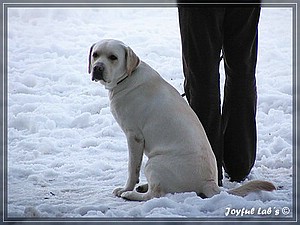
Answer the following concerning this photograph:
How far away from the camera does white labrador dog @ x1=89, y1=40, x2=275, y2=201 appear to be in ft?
11.0

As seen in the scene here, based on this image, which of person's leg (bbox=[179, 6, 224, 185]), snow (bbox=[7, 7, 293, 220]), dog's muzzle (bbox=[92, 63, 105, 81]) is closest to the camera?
snow (bbox=[7, 7, 293, 220])

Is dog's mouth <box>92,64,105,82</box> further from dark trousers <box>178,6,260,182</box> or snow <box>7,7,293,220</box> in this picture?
snow <box>7,7,293,220</box>

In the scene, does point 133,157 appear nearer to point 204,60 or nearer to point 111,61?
point 111,61

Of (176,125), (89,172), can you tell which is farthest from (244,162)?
(89,172)

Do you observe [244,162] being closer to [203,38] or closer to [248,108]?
[248,108]

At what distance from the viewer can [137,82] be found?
11.9 feet

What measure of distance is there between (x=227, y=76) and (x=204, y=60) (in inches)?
13.0

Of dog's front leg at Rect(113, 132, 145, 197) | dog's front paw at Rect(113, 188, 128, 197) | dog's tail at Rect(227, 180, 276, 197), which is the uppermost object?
dog's front leg at Rect(113, 132, 145, 197)

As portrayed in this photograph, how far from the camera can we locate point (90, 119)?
527 cm

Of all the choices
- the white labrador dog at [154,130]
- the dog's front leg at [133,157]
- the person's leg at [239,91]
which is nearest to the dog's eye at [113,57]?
the white labrador dog at [154,130]

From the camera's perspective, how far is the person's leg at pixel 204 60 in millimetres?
3662

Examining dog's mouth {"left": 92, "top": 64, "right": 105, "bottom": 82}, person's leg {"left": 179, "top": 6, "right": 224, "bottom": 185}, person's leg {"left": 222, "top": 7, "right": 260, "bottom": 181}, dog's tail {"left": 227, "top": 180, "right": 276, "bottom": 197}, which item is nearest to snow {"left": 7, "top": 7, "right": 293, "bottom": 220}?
dog's tail {"left": 227, "top": 180, "right": 276, "bottom": 197}

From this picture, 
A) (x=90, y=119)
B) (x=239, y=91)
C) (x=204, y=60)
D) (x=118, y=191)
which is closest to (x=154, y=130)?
(x=118, y=191)

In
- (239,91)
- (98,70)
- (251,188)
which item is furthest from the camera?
(239,91)
